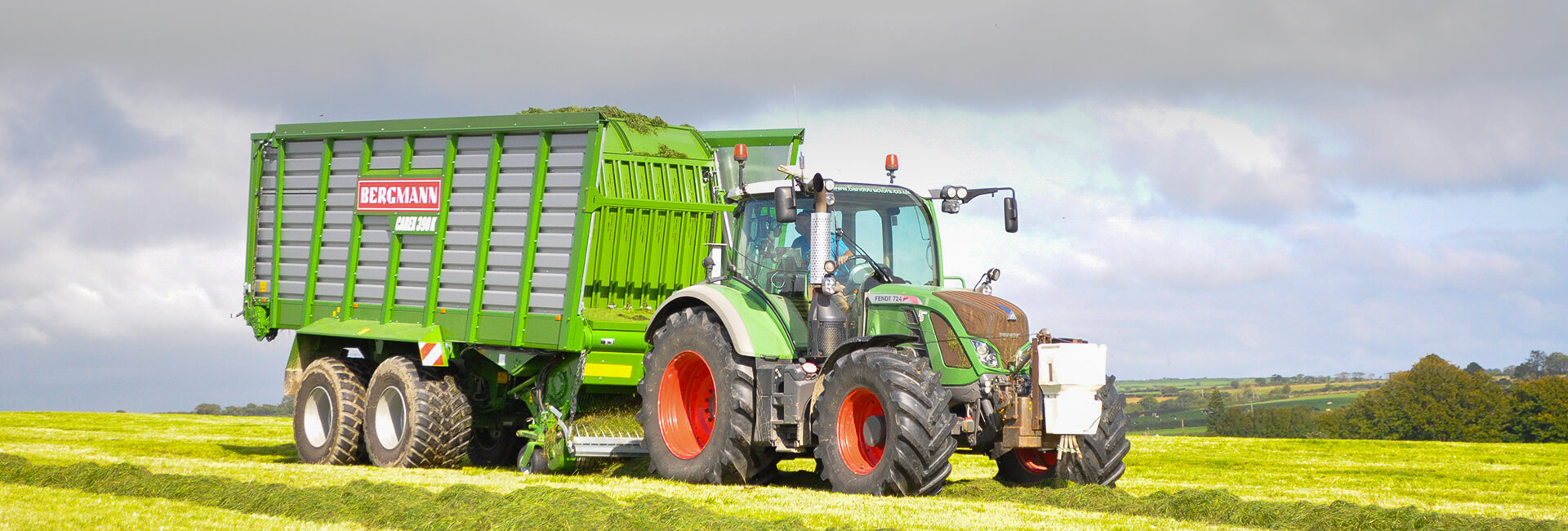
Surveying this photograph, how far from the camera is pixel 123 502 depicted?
8.78m

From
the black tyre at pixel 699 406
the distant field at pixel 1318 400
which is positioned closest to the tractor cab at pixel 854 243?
the black tyre at pixel 699 406

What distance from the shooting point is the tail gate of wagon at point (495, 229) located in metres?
11.7

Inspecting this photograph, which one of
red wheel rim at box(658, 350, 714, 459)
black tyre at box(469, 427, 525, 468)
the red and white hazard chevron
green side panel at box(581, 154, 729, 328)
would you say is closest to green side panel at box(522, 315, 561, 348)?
green side panel at box(581, 154, 729, 328)

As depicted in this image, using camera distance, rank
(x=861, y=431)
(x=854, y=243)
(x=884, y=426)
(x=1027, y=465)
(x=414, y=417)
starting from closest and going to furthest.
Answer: (x=884, y=426), (x=861, y=431), (x=1027, y=465), (x=854, y=243), (x=414, y=417)

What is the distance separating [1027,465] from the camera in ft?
32.7

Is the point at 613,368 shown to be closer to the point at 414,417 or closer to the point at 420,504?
the point at 414,417

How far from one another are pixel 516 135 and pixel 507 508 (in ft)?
17.7

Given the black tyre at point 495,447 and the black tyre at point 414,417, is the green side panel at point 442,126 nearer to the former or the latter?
the black tyre at point 414,417

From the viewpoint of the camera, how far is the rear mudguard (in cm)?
1003

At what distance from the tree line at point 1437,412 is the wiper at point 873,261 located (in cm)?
3431

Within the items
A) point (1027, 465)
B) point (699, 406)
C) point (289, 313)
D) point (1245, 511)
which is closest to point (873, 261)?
point (1027, 465)

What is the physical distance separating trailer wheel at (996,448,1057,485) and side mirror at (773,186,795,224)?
250 cm

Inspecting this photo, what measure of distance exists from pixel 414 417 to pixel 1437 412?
41253mm

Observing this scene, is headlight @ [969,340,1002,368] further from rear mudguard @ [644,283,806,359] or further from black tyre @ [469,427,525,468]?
black tyre @ [469,427,525,468]
